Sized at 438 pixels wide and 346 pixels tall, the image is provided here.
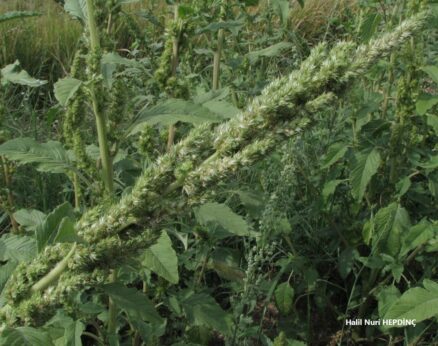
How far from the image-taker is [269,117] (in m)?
1.00

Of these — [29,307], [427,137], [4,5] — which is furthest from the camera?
[4,5]

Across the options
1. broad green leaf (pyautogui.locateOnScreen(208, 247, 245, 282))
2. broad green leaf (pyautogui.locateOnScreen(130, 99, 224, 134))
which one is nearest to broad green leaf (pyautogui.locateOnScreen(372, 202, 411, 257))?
broad green leaf (pyautogui.locateOnScreen(208, 247, 245, 282))

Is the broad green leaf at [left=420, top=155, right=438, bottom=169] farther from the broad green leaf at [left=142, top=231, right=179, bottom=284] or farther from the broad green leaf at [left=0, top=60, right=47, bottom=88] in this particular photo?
the broad green leaf at [left=0, top=60, right=47, bottom=88]

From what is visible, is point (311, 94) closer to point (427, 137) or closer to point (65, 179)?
point (427, 137)

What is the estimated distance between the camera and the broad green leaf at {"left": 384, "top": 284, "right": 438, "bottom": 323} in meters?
Answer: 2.07

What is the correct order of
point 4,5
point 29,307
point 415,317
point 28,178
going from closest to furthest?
point 29,307 → point 415,317 → point 28,178 → point 4,5

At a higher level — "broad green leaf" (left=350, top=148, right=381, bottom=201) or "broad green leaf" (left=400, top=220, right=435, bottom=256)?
"broad green leaf" (left=350, top=148, right=381, bottom=201)

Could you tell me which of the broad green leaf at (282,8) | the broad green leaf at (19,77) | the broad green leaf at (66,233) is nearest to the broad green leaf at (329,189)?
the broad green leaf at (282,8)

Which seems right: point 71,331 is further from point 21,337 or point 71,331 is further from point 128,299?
point 21,337

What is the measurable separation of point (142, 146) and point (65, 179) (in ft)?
6.64

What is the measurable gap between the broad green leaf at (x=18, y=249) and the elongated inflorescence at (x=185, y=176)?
0.37 m

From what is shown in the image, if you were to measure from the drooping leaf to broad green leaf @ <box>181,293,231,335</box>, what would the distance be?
656mm

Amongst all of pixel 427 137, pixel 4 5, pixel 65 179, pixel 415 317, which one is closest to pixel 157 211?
pixel 415 317

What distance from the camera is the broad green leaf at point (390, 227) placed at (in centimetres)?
245
